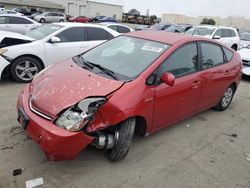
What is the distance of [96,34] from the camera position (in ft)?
24.6

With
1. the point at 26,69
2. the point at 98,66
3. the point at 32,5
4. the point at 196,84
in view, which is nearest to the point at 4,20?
the point at 26,69

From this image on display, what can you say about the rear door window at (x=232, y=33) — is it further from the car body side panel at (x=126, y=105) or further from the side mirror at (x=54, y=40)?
the car body side panel at (x=126, y=105)

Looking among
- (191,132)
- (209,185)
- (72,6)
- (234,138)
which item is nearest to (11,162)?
(209,185)

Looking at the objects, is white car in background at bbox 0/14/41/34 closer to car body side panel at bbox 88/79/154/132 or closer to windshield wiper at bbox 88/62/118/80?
windshield wiper at bbox 88/62/118/80

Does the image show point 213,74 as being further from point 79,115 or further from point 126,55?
point 79,115

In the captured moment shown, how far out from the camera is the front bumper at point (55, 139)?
2.71m

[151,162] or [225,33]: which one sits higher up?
[225,33]

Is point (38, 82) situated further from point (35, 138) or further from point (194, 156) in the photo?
point (194, 156)

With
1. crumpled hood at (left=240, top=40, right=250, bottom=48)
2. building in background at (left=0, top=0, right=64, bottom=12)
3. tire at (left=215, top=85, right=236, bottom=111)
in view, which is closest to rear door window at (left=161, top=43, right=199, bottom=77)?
tire at (left=215, top=85, right=236, bottom=111)

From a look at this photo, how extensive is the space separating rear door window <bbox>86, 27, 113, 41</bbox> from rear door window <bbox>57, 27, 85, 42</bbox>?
7.4 inches

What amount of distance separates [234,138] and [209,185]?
1509 mm

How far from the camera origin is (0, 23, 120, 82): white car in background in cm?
598

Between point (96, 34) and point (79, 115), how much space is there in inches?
200

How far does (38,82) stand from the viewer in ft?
11.5
